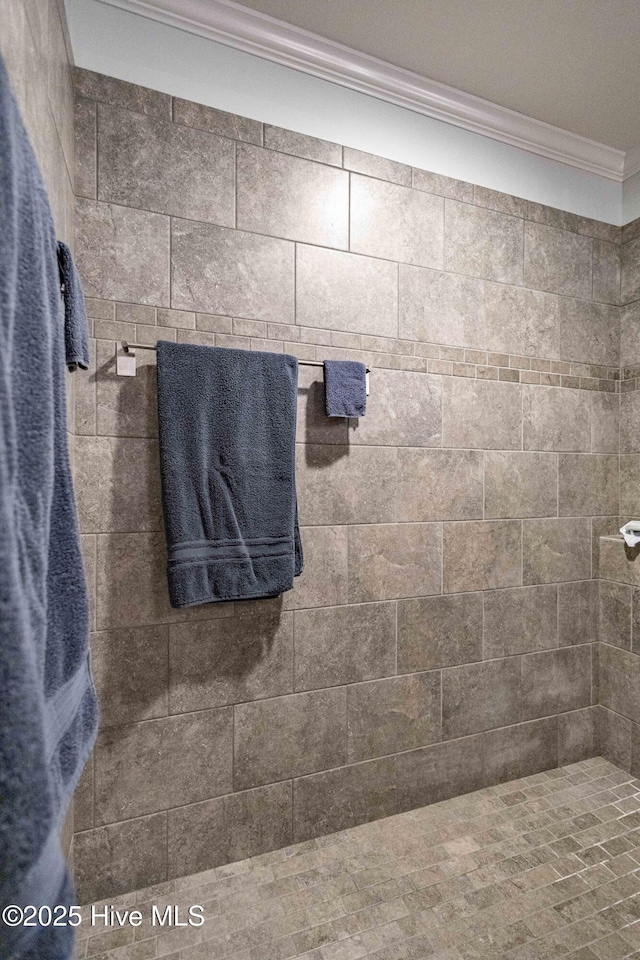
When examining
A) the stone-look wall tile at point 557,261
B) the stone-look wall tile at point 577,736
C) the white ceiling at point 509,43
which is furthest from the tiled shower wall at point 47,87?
the stone-look wall tile at point 577,736

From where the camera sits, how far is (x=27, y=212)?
0.58 meters

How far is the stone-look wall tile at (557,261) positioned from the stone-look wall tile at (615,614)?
1276 mm

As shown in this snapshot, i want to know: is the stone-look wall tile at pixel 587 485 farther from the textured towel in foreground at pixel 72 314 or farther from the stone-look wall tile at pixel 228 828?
the textured towel in foreground at pixel 72 314

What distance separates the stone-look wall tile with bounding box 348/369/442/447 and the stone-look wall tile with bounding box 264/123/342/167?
0.74 meters

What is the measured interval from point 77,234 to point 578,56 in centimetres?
176

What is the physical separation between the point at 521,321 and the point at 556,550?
0.97m

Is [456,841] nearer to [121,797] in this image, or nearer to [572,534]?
[121,797]

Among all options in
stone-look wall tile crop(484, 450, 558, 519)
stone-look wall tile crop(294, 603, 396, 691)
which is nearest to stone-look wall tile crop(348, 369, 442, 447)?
stone-look wall tile crop(484, 450, 558, 519)

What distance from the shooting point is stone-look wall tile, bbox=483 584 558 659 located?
199 cm

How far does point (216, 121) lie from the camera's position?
1.56 metres

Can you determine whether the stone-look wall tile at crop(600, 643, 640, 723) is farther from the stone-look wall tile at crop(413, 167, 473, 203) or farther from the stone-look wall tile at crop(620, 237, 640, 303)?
the stone-look wall tile at crop(413, 167, 473, 203)

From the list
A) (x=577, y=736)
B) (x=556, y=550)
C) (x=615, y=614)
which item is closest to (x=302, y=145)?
(x=556, y=550)

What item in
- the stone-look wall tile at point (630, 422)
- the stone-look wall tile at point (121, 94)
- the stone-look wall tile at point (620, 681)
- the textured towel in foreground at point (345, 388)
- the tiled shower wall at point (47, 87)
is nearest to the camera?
the tiled shower wall at point (47, 87)

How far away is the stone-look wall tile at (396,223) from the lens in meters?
1.76
